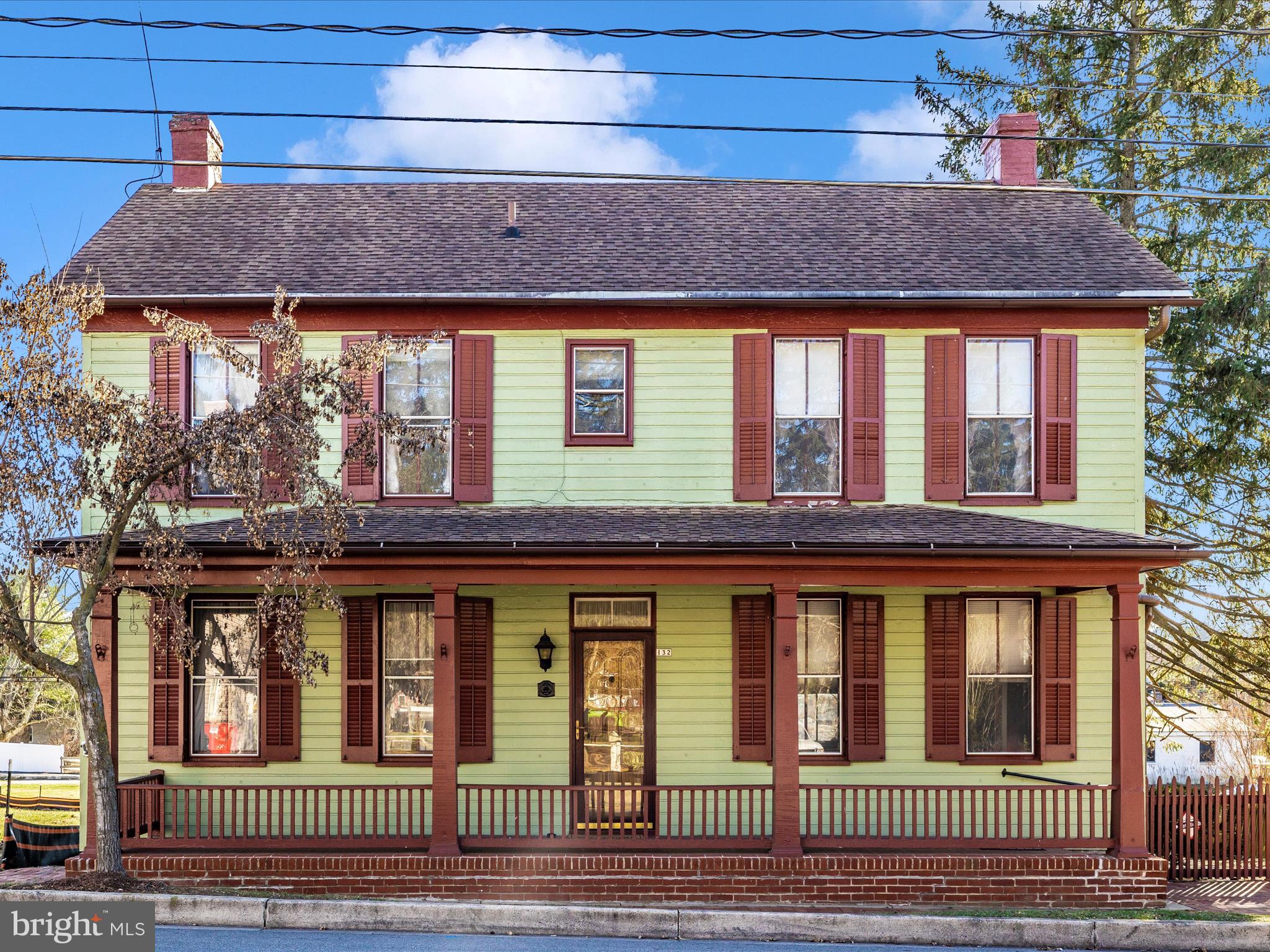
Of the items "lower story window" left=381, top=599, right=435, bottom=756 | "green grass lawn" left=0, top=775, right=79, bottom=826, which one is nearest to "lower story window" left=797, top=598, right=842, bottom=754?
"lower story window" left=381, top=599, right=435, bottom=756

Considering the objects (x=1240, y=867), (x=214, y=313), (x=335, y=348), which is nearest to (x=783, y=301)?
(x=335, y=348)

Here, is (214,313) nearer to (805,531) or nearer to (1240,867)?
(805,531)

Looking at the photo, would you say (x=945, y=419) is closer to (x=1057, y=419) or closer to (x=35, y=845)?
(x=1057, y=419)

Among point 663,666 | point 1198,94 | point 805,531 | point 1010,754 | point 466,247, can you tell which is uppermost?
point 1198,94

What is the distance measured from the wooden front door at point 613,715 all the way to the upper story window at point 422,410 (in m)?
2.39

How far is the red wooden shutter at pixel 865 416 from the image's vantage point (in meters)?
12.4

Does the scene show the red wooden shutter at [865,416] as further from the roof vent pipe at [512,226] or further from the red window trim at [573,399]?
the roof vent pipe at [512,226]

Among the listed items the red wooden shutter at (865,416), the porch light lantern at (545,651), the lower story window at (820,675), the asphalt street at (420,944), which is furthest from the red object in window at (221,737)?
the red wooden shutter at (865,416)

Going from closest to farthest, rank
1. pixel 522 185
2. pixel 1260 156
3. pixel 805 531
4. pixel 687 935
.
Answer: pixel 687 935, pixel 805 531, pixel 522 185, pixel 1260 156

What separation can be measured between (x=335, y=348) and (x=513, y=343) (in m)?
1.98

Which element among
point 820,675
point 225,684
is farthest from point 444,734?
point 820,675

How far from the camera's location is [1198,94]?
17.5 meters

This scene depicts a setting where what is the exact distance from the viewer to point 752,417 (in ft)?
40.6

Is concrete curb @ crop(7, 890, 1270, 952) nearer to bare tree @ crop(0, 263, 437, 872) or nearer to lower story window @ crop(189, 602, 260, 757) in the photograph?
bare tree @ crop(0, 263, 437, 872)
